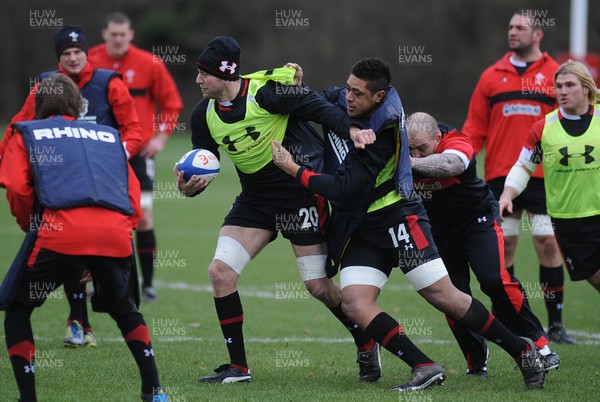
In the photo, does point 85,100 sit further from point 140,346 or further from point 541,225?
point 541,225

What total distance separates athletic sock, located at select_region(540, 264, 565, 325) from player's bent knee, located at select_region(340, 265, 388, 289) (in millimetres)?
2891

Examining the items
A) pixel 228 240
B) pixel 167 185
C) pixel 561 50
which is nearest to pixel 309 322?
pixel 228 240

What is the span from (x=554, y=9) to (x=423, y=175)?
34409mm

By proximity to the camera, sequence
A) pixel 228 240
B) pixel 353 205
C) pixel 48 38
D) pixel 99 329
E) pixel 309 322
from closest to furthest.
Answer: pixel 353 205 < pixel 228 240 < pixel 99 329 < pixel 309 322 < pixel 48 38

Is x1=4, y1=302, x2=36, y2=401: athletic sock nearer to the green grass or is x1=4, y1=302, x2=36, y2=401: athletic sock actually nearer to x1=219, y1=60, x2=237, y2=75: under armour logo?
the green grass

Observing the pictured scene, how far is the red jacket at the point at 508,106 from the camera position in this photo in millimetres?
8195

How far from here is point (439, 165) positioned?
5.70 metres

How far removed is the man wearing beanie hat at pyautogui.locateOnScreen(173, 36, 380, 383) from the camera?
586 cm

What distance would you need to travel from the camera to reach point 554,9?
37781 mm

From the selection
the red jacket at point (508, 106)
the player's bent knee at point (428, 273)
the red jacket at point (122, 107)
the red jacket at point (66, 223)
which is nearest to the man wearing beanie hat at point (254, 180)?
the player's bent knee at point (428, 273)

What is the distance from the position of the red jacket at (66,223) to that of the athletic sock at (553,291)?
4.43 m

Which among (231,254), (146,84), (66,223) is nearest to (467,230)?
(231,254)

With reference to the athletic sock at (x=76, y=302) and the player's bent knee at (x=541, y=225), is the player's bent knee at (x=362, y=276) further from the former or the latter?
the player's bent knee at (x=541, y=225)

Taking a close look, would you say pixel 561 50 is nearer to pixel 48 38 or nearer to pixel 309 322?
pixel 48 38
